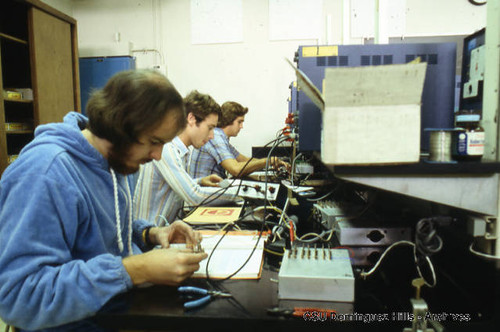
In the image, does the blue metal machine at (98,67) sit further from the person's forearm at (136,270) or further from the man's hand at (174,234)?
the person's forearm at (136,270)

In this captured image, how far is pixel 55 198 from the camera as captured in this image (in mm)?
678

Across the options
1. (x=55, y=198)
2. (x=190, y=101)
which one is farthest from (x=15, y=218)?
(x=190, y=101)

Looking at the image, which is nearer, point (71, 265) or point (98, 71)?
point (71, 265)

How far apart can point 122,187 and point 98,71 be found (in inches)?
131

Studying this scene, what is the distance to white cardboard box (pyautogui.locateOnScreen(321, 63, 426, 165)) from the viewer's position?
0.69 meters

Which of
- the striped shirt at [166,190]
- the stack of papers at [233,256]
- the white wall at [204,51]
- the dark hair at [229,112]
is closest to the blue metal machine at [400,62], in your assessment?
the stack of papers at [233,256]

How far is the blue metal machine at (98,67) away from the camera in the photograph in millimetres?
3662

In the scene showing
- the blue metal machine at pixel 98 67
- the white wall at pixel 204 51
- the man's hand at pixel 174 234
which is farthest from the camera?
the white wall at pixel 204 51

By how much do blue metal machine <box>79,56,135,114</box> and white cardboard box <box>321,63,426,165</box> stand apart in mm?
3462

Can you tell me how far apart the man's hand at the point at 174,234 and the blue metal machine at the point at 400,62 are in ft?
1.48

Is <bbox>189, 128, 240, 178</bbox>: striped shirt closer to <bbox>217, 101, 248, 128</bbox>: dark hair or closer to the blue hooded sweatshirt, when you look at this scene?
<bbox>217, 101, 248, 128</bbox>: dark hair

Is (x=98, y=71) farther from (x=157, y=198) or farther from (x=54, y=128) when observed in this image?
(x=54, y=128)

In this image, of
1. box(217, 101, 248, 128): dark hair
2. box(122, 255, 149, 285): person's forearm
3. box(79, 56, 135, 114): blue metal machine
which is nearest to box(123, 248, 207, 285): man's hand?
box(122, 255, 149, 285): person's forearm

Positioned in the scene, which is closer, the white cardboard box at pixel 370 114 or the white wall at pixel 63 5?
the white cardboard box at pixel 370 114
